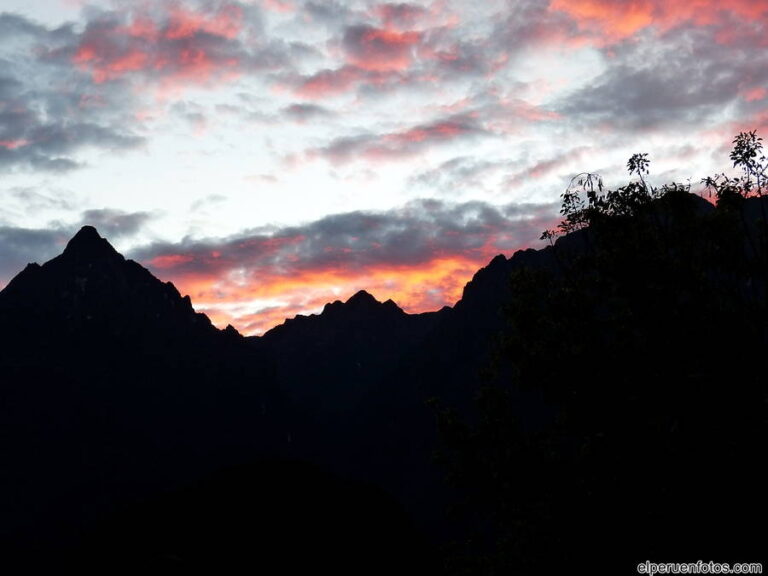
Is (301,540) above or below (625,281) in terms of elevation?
below

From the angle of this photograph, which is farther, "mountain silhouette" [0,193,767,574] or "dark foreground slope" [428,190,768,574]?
"dark foreground slope" [428,190,768,574]

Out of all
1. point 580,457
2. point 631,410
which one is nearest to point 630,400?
point 631,410

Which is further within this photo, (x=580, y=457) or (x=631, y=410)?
(x=580, y=457)

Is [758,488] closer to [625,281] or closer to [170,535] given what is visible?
[625,281]

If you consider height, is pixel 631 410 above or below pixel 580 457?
above

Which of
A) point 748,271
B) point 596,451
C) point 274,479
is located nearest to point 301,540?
point 274,479

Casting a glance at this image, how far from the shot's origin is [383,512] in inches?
701

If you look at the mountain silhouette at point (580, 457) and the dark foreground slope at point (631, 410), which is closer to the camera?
the mountain silhouette at point (580, 457)

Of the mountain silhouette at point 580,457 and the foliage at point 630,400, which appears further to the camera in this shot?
the foliage at point 630,400

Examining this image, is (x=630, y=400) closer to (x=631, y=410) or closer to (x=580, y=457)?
(x=631, y=410)

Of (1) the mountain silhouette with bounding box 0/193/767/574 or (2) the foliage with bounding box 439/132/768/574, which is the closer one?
(1) the mountain silhouette with bounding box 0/193/767/574

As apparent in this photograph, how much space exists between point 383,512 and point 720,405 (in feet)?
35.8

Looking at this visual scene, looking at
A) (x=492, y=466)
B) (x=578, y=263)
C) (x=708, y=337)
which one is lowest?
(x=492, y=466)

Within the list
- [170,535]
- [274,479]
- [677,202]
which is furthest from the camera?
[677,202]
